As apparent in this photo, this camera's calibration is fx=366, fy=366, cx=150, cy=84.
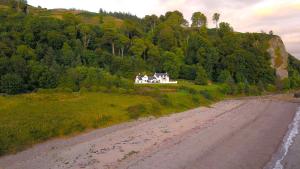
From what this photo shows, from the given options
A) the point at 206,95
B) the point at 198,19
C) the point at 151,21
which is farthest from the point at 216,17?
the point at 206,95

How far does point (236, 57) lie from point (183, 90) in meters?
47.7

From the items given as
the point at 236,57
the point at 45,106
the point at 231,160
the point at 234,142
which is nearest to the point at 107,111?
the point at 45,106

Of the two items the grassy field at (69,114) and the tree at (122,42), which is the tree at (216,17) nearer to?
the tree at (122,42)

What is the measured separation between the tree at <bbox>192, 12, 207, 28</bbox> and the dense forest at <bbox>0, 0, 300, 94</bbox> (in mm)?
15842

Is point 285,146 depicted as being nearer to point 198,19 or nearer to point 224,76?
point 224,76

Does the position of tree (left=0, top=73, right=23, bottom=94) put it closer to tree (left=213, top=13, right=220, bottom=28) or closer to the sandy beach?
the sandy beach

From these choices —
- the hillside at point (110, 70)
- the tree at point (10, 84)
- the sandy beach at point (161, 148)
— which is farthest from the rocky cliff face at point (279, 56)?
the sandy beach at point (161, 148)

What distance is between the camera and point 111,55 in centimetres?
11300

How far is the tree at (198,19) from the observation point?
173375mm

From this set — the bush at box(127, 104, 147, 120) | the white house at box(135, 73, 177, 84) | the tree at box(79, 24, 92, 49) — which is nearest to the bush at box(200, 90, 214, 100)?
the white house at box(135, 73, 177, 84)

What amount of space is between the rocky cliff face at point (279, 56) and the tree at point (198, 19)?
34.2m

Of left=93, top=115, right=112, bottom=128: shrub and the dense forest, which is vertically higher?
the dense forest

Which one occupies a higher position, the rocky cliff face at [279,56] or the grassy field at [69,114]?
the rocky cliff face at [279,56]

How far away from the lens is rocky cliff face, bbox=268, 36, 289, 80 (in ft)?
483
